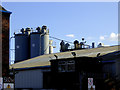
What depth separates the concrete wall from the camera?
40656 millimetres

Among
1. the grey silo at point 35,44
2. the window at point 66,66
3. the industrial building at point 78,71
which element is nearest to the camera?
the industrial building at point 78,71

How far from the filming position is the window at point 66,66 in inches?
1381

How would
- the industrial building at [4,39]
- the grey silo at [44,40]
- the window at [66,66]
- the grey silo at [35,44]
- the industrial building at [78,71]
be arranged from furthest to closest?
the grey silo at [44,40] < the grey silo at [35,44] < the window at [66,66] < the industrial building at [4,39] < the industrial building at [78,71]

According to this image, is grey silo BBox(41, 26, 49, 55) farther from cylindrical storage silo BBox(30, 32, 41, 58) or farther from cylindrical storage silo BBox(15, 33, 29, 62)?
cylindrical storage silo BBox(15, 33, 29, 62)

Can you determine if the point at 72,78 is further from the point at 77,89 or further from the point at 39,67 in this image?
the point at 39,67

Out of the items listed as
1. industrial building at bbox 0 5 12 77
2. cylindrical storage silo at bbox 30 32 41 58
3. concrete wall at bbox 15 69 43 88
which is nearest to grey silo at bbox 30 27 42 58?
cylindrical storage silo at bbox 30 32 41 58

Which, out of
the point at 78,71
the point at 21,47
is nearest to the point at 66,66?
the point at 78,71

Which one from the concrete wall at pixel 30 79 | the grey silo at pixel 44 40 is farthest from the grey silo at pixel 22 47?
the concrete wall at pixel 30 79

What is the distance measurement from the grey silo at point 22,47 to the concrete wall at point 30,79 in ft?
47.2

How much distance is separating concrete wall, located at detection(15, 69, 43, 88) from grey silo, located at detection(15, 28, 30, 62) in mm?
14397

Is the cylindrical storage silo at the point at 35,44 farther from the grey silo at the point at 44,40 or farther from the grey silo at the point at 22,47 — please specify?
the grey silo at the point at 22,47

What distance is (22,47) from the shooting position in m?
58.7

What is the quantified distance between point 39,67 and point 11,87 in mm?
21943

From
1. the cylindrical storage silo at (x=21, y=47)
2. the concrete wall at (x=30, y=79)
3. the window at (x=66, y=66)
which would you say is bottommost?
the concrete wall at (x=30, y=79)
